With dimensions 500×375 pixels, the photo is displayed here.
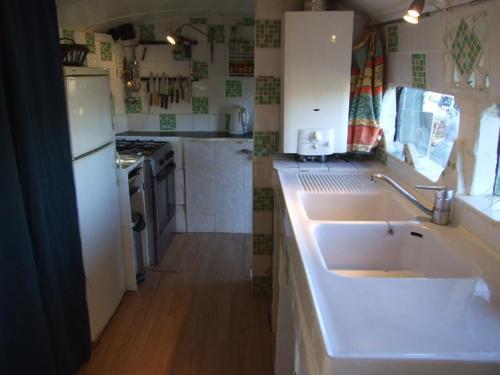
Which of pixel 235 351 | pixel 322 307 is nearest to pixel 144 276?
pixel 235 351

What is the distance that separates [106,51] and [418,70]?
109 inches

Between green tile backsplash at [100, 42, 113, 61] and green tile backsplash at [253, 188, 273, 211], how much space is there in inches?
78.0

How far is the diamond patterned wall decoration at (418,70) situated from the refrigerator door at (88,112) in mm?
1552

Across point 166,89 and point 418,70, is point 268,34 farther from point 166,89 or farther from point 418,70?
point 166,89

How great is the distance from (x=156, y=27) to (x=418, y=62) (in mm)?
2750

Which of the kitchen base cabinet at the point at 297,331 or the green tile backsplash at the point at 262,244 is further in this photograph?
the green tile backsplash at the point at 262,244

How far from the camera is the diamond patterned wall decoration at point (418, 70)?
5.81ft

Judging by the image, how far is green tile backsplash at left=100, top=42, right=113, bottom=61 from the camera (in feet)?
11.9

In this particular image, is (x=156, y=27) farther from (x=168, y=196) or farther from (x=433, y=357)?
(x=433, y=357)

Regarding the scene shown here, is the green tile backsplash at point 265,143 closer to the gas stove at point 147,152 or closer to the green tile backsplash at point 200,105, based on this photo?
the gas stove at point 147,152

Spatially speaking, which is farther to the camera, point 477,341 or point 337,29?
point 337,29

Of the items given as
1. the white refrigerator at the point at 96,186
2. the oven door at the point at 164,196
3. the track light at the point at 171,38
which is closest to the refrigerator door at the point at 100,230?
the white refrigerator at the point at 96,186

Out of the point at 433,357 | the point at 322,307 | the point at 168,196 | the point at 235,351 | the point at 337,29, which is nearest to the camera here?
the point at 433,357

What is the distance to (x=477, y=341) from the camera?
83 centimetres
